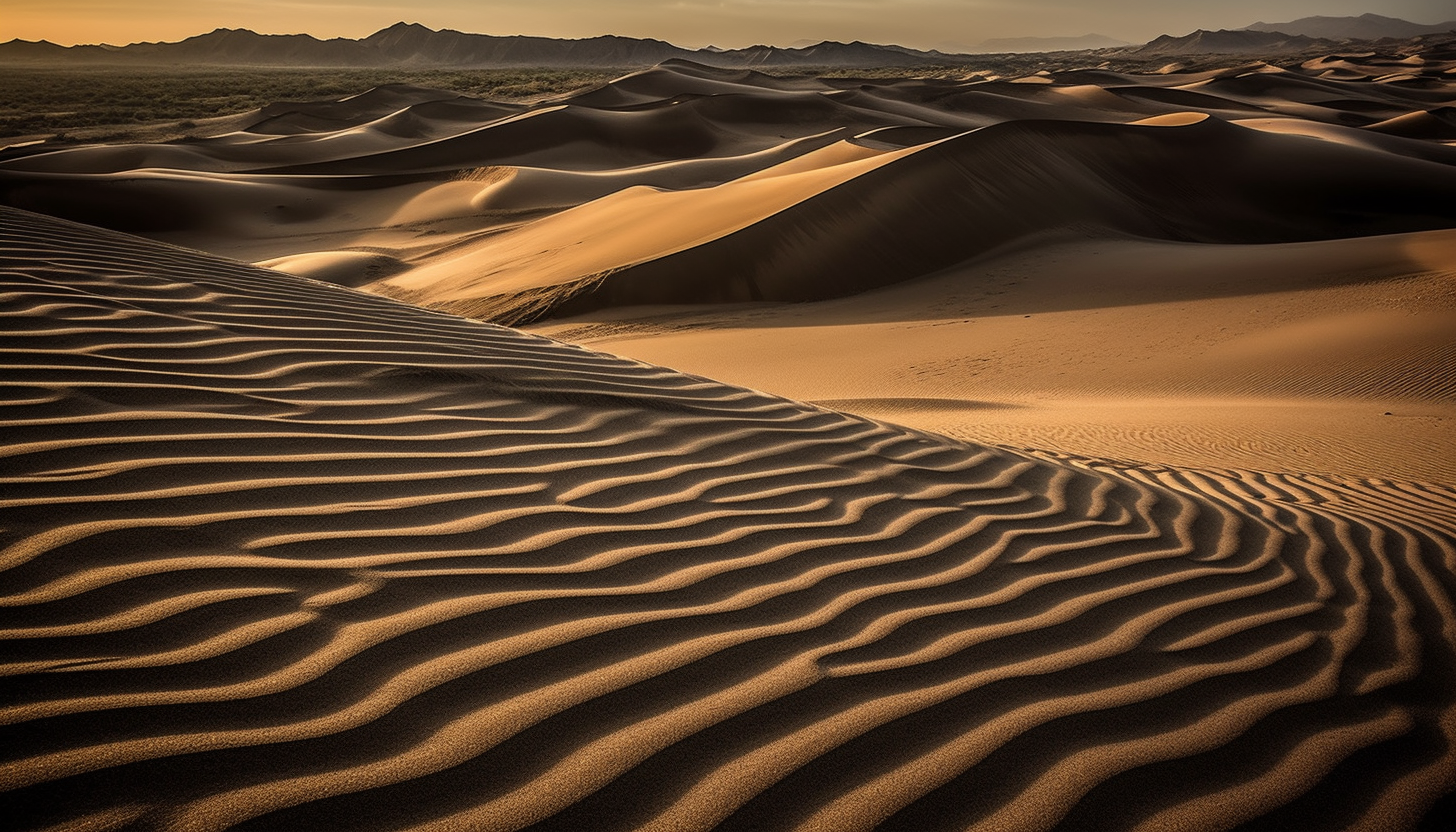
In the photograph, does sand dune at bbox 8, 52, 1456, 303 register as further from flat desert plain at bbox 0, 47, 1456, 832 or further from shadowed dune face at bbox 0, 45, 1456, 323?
flat desert plain at bbox 0, 47, 1456, 832

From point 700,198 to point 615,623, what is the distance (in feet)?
43.9

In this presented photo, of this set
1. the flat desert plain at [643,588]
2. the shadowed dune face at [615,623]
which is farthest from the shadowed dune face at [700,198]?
the shadowed dune face at [615,623]

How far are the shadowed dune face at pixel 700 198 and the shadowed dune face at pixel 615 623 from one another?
8248mm

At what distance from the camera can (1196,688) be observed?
85.4 inches

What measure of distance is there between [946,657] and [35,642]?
6.11ft

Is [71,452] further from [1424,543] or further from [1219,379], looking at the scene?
[1219,379]

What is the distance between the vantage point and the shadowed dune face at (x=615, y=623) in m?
1.61

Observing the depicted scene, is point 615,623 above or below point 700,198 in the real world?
below

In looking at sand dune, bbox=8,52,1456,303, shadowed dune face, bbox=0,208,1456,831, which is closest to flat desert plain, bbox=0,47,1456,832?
shadowed dune face, bbox=0,208,1456,831

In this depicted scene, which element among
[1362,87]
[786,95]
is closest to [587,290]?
[786,95]

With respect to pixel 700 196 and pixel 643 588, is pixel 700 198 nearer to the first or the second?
pixel 700 196

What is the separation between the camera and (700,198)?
1488 centimetres

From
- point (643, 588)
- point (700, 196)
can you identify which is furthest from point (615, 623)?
point (700, 196)

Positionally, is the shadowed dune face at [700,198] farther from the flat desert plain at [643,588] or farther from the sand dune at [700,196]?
the flat desert plain at [643,588]
